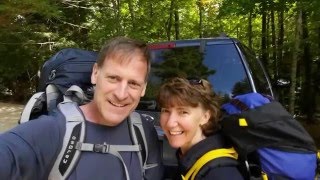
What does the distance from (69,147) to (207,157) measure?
65 centimetres

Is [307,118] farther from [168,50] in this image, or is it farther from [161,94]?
[161,94]

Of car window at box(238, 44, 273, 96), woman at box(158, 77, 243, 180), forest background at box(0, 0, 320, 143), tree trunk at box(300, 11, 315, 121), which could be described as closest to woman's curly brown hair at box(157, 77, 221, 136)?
woman at box(158, 77, 243, 180)

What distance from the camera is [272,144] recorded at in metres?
1.79

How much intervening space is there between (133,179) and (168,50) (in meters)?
3.20

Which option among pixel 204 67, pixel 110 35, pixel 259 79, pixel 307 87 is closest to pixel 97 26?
pixel 110 35

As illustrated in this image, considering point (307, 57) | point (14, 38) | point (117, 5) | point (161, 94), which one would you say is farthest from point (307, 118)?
point (161, 94)

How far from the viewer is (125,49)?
176 centimetres

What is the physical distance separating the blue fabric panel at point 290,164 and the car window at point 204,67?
232cm

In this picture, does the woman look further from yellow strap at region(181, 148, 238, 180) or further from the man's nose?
the man's nose

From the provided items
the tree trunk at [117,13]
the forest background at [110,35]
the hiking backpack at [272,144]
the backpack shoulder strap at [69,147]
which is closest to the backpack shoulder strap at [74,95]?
the backpack shoulder strap at [69,147]

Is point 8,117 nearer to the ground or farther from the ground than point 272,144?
nearer to the ground

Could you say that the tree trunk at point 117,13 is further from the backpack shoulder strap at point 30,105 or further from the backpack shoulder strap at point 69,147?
the backpack shoulder strap at point 69,147

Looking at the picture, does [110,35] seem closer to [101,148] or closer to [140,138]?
[140,138]

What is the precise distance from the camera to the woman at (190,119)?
1.94 metres
